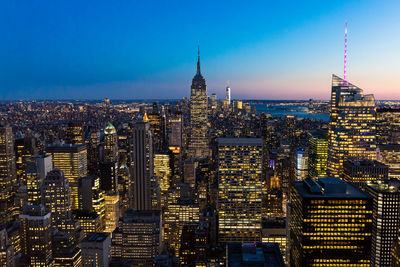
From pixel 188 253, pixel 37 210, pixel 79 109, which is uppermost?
pixel 79 109

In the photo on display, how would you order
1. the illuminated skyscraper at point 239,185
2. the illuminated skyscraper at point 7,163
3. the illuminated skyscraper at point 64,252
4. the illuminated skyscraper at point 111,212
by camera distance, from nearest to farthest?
the illuminated skyscraper at point 64,252 → the illuminated skyscraper at point 239,185 → the illuminated skyscraper at point 111,212 → the illuminated skyscraper at point 7,163

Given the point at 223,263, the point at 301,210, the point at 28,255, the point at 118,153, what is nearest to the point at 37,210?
the point at 28,255

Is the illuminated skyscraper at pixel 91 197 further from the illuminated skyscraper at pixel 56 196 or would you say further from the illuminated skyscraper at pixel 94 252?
the illuminated skyscraper at pixel 94 252

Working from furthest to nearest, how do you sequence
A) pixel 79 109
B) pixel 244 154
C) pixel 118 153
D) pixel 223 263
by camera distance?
1. pixel 79 109
2. pixel 118 153
3. pixel 244 154
4. pixel 223 263

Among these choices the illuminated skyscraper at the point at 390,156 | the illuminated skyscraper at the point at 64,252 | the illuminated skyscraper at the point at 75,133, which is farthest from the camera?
the illuminated skyscraper at the point at 75,133

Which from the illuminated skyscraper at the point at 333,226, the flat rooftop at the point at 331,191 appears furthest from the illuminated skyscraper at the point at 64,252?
the flat rooftop at the point at 331,191

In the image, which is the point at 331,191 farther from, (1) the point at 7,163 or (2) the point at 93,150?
(2) the point at 93,150

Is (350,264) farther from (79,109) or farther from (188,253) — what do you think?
(79,109)
